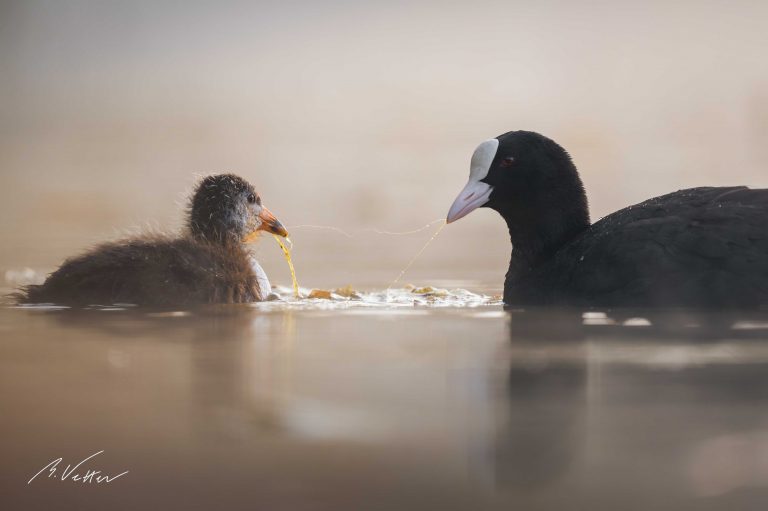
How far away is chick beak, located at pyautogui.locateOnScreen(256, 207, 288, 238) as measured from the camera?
6.09m

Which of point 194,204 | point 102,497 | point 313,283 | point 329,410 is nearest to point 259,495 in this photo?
point 102,497

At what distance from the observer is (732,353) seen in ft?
10.9

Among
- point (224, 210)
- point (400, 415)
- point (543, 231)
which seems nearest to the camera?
point (400, 415)

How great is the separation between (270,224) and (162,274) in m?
1.20

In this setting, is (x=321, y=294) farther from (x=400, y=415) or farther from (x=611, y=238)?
(x=400, y=415)

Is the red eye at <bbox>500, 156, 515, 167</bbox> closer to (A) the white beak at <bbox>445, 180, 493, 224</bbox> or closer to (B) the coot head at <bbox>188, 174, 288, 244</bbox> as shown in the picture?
(A) the white beak at <bbox>445, 180, 493, 224</bbox>

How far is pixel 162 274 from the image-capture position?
5035mm

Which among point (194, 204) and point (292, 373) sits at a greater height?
point (194, 204)

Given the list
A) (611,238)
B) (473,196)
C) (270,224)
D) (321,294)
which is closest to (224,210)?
(270,224)

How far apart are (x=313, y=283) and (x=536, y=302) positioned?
2.72 m

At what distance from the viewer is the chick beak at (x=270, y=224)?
609cm

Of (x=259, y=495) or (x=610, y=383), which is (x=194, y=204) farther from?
(x=259, y=495)

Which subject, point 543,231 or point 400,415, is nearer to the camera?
point 400,415
